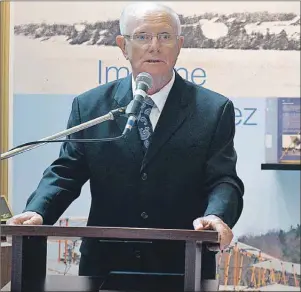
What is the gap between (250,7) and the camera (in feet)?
8.59

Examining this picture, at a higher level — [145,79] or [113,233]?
[145,79]

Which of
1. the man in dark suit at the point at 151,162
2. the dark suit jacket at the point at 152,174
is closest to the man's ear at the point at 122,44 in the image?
the man in dark suit at the point at 151,162

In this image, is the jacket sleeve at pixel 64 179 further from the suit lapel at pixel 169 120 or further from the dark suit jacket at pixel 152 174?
the suit lapel at pixel 169 120

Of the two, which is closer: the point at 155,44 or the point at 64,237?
the point at 64,237

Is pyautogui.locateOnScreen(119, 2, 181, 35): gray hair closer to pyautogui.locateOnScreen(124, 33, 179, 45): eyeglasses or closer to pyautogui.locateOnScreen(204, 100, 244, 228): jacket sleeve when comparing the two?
pyautogui.locateOnScreen(124, 33, 179, 45): eyeglasses

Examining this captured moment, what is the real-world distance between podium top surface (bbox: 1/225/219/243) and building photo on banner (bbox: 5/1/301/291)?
0.77 metres

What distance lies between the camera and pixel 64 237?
4.85 ft

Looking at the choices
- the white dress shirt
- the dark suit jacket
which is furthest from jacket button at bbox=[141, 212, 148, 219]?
the white dress shirt

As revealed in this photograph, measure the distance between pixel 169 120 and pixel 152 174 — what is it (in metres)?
0.19

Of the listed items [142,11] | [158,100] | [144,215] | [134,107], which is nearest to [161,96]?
[158,100]

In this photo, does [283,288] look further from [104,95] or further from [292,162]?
[104,95]

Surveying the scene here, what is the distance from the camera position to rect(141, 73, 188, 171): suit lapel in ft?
6.65

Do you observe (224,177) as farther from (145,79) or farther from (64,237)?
(64,237)

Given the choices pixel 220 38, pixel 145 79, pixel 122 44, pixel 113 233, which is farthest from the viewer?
pixel 220 38
